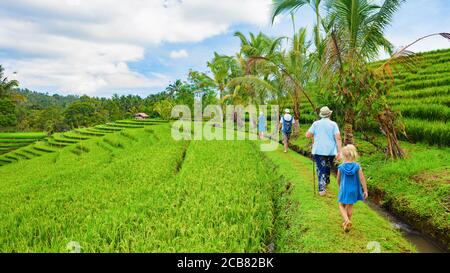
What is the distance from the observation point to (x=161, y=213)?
431 cm

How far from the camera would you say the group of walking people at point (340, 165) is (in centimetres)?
382

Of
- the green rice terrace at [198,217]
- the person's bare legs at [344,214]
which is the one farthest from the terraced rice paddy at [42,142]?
the person's bare legs at [344,214]

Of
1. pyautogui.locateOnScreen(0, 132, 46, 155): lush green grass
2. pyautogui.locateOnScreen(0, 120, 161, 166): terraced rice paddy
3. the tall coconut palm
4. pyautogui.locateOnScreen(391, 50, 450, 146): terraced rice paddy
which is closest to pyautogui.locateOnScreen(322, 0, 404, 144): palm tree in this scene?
pyautogui.locateOnScreen(391, 50, 450, 146): terraced rice paddy

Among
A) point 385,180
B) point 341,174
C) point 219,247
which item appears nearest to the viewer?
point 219,247

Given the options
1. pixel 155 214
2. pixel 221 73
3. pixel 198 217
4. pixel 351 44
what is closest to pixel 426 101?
pixel 351 44

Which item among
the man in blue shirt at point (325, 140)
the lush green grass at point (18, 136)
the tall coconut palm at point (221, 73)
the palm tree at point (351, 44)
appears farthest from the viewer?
the lush green grass at point (18, 136)

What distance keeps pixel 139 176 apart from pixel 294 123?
26.1 ft

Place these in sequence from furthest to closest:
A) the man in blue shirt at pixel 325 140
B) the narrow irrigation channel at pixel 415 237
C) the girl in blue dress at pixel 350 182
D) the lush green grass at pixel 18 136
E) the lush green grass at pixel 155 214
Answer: the lush green grass at pixel 18 136 → the man in blue shirt at pixel 325 140 → the narrow irrigation channel at pixel 415 237 → the girl in blue dress at pixel 350 182 → the lush green grass at pixel 155 214

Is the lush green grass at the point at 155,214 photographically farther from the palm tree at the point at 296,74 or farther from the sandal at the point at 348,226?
the palm tree at the point at 296,74

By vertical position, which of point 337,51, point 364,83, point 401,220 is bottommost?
point 401,220

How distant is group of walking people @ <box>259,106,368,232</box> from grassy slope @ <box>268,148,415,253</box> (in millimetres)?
203

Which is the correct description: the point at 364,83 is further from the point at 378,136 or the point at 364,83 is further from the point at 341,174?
the point at 341,174

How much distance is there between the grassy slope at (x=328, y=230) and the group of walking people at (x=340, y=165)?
20 centimetres
